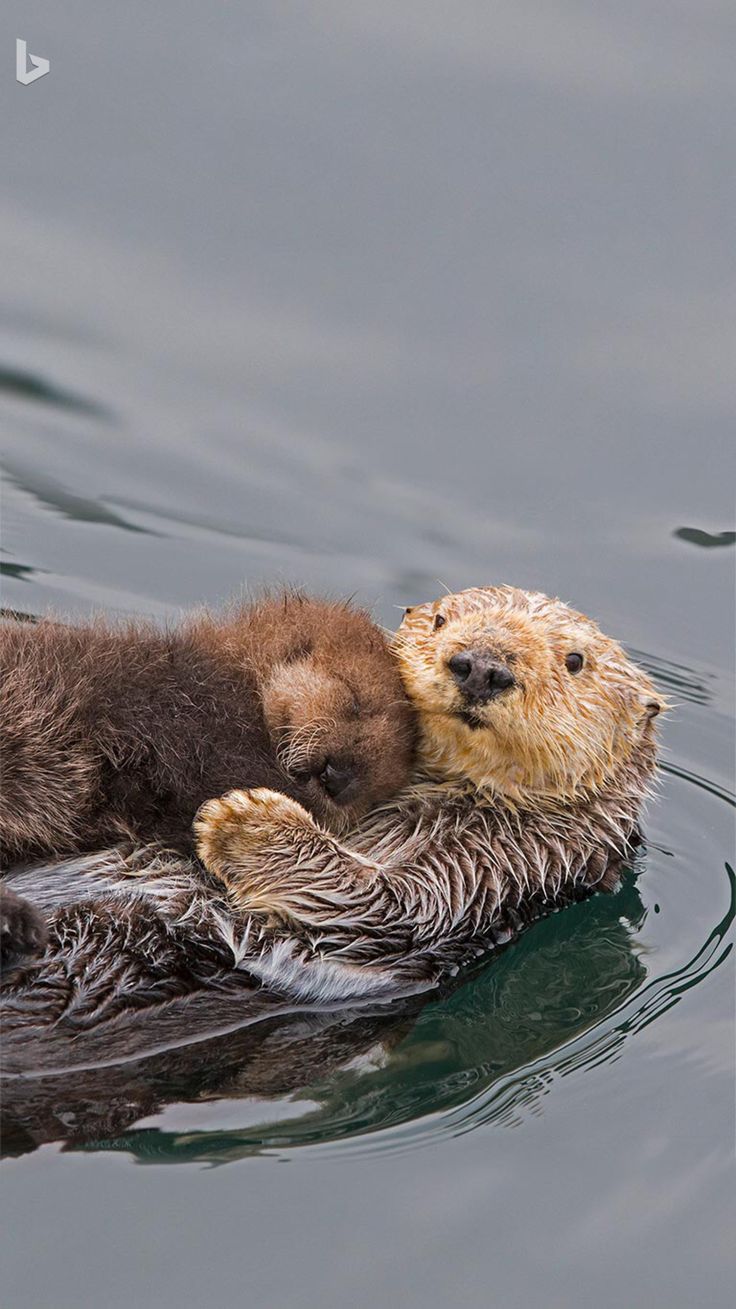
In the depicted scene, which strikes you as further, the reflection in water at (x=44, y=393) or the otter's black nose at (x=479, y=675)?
the reflection in water at (x=44, y=393)

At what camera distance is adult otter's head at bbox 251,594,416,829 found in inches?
182

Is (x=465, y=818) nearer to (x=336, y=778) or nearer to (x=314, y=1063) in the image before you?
(x=336, y=778)

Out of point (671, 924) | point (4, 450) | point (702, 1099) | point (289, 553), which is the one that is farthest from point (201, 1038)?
point (4, 450)

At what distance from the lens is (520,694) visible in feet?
15.8

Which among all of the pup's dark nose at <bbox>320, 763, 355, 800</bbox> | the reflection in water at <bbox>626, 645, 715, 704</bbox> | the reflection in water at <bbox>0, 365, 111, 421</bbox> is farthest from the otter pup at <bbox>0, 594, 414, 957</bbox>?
the reflection in water at <bbox>0, 365, 111, 421</bbox>

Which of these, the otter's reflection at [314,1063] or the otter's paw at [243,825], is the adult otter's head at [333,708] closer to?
the otter's paw at [243,825]

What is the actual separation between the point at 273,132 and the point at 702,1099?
581cm

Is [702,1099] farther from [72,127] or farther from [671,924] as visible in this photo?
[72,127]

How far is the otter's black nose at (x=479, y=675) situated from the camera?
4766 mm

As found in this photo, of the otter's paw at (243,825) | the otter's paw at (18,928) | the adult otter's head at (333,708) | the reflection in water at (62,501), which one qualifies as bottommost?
the otter's paw at (18,928)

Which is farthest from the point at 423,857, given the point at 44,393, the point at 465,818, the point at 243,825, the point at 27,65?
the point at 27,65

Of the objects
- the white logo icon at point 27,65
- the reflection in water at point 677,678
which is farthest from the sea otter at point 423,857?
the white logo icon at point 27,65

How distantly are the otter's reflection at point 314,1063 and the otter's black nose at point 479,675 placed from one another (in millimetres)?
891

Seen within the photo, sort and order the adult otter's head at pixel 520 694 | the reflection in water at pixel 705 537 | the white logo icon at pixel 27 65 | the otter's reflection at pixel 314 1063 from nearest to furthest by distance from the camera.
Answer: the otter's reflection at pixel 314 1063 < the adult otter's head at pixel 520 694 < the reflection in water at pixel 705 537 < the white logo icon at pixel 27 65
